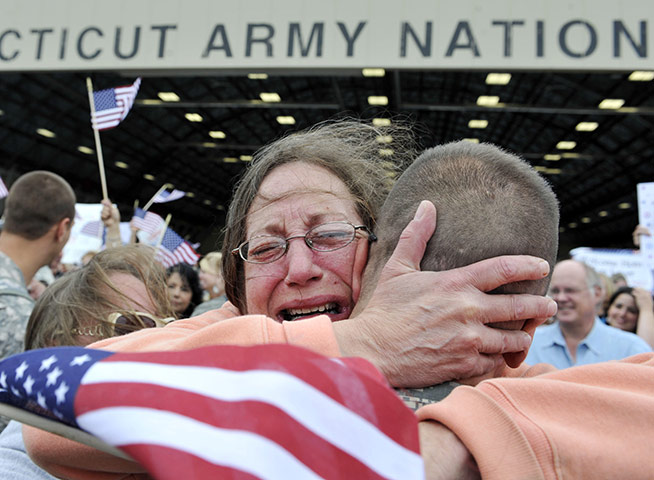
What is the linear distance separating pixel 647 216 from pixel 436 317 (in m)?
6.50

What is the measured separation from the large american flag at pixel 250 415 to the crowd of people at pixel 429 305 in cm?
4

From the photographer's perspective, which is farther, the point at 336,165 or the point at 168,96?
the point at 168,96

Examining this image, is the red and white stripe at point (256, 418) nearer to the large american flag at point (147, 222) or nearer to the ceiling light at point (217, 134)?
the large american flag at point (147, 222)

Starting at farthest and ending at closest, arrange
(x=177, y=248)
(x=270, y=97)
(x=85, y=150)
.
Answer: (x=85, y=150), (x=270, y=97), (x=177, y=248)

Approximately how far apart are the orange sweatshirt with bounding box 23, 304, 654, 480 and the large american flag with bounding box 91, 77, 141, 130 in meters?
6.34

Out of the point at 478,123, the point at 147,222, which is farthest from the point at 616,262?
the point at 478,123

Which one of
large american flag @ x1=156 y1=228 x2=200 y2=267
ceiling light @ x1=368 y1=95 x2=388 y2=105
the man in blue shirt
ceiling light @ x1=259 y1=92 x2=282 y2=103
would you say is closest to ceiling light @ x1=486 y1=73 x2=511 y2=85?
ceiling light @ x1=368 y1=95 x2=388 y2=105

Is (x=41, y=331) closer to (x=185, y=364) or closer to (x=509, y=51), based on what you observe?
(x=185, y=364)

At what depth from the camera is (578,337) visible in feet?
16.5

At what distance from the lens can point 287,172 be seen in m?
1.86

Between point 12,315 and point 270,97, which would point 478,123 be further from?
point 12,315

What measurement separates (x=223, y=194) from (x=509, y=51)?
29220mm

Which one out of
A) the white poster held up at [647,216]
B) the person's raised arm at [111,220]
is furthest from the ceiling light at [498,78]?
the person's raised arm at [111,220]

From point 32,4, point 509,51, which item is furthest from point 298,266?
point 32,4
